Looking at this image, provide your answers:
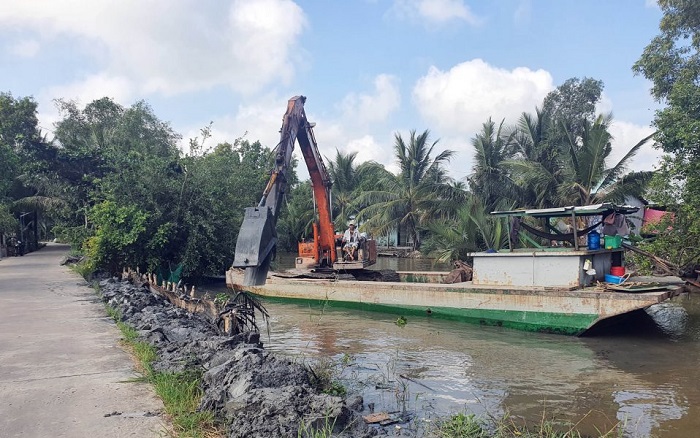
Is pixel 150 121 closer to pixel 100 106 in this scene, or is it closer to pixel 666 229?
pixel 100 106

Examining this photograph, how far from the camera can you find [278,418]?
14.2ft

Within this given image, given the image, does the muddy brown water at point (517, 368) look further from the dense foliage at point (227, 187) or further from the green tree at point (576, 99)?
the green tree at point (576, 99)

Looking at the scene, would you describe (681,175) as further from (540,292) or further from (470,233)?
(470,233)

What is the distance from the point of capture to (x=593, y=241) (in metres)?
11.7

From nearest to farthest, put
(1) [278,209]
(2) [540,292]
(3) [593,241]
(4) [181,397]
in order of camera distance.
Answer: (4) [181,397]
(2) [540,292]
(3) [593,241]
(1) [278,209]

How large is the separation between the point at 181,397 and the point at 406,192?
2871cm

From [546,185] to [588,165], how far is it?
2821mm

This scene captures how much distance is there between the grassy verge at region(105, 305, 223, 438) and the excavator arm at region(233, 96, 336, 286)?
310 centimetres

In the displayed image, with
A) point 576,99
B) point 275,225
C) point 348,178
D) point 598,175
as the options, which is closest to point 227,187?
point 275,225

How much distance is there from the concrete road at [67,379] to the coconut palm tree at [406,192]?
23053 millimetres

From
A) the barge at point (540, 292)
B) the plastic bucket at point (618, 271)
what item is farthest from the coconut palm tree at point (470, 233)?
the plastic bucket at point (618, 271)

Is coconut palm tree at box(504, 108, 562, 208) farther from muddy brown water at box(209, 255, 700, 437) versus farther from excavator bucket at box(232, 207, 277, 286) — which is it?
excavator bucket at box(232, 207, 277, 286)

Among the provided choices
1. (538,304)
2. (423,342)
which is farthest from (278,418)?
(538,304)

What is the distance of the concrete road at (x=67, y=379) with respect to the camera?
4559 mm
